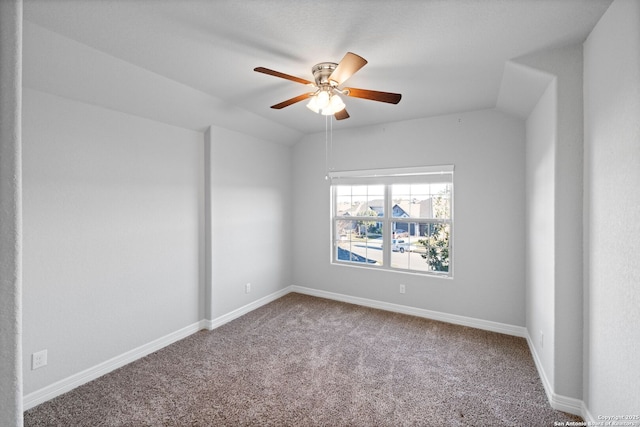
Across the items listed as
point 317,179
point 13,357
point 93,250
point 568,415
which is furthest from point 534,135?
point 93,250

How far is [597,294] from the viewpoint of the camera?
1836mm

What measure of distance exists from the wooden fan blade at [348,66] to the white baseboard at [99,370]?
2983 mm

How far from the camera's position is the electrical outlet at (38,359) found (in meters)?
2.20

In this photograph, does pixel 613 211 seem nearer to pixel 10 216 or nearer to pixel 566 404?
pixel 566 404

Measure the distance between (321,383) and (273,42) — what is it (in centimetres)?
260

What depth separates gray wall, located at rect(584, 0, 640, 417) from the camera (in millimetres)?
1429

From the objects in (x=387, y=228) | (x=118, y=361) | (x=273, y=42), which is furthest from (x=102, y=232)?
(x=387, y=228)

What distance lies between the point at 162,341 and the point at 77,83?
2.44 meters

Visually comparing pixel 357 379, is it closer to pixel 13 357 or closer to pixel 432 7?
pixel 13 357

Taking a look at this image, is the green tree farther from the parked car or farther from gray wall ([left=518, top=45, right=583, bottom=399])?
gray wall ([left=518, top=45, right=583, bottom=399])

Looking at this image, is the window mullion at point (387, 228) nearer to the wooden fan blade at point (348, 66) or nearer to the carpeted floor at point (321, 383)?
the carpeted floor at point (321, 383)

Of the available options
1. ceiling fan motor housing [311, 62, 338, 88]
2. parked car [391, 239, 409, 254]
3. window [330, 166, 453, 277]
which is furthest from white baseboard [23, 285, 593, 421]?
ceiling fan motor housing [311, 62, 338, 88]

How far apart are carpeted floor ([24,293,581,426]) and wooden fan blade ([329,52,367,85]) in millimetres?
2345

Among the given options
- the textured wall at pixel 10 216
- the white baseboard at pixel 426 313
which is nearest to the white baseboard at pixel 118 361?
the white baseboard at pixel 426 313
